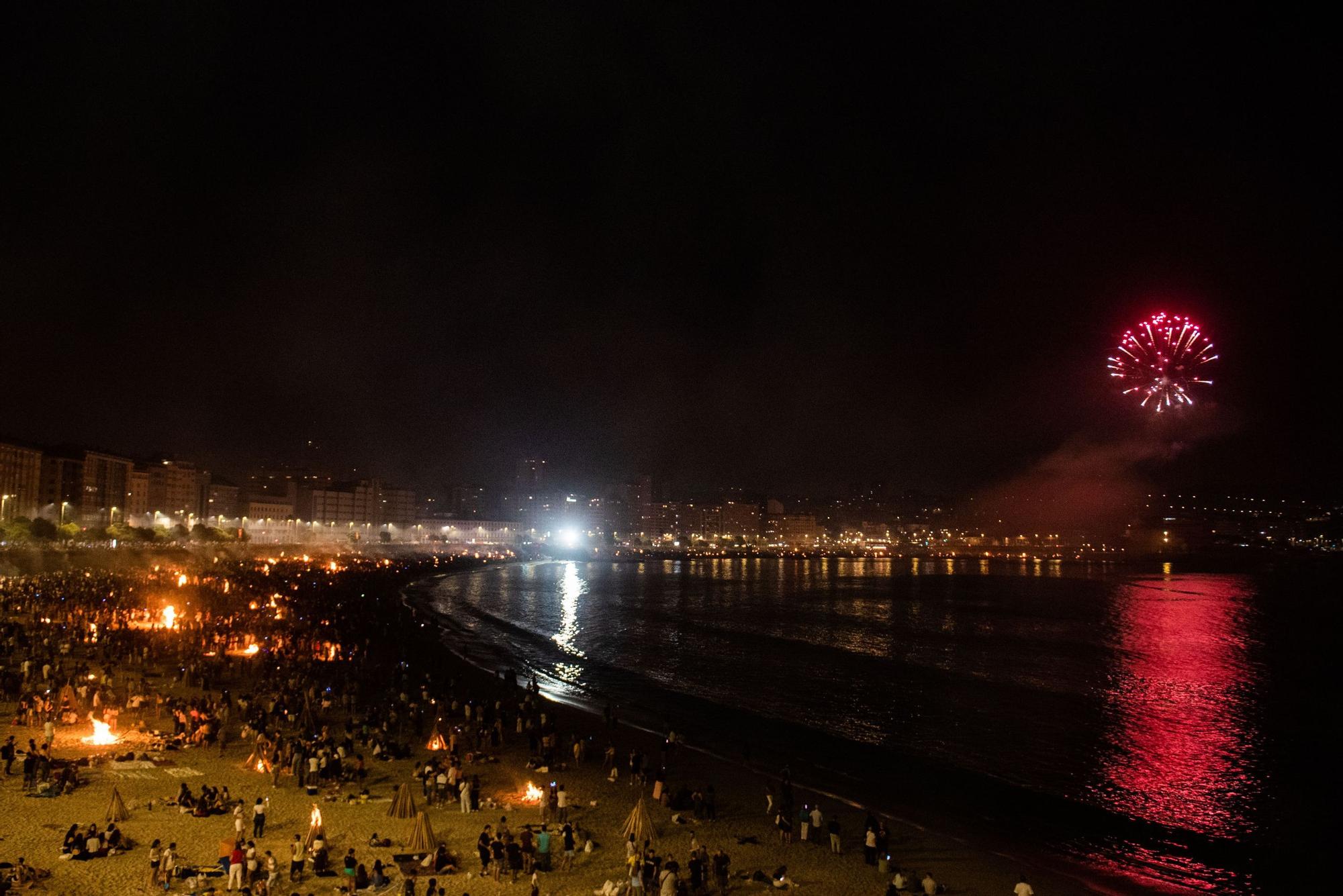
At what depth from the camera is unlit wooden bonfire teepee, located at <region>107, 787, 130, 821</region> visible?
41.5ft

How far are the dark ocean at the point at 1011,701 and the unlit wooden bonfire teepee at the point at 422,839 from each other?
8187 mm

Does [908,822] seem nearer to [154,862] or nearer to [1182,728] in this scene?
[154,862]

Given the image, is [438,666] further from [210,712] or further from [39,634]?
[39,634]

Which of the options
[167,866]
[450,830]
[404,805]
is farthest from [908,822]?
[167,866]

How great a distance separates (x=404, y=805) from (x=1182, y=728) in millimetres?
21431

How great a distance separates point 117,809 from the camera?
12.7m

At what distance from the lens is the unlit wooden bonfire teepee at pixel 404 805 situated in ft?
44.2

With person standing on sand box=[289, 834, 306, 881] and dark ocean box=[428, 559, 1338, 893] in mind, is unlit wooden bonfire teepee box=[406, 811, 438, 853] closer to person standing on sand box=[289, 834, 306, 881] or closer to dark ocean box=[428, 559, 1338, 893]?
person standing on sand box=[289, 834, 306, 881]

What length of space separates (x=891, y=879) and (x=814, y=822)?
1.89m

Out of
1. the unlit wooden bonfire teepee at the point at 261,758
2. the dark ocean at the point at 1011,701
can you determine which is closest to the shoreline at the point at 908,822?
the dark ocean at the point at 1011,701

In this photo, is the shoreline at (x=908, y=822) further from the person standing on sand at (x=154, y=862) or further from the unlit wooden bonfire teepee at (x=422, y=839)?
the person standing on sand at (x=154, y=862)

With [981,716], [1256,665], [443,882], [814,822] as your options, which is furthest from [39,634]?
[1256,665]

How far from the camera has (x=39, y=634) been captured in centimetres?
2877

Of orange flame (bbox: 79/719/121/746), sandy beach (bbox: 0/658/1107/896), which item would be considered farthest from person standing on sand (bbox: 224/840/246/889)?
orange flame (bbox: 79/719/121/746)
